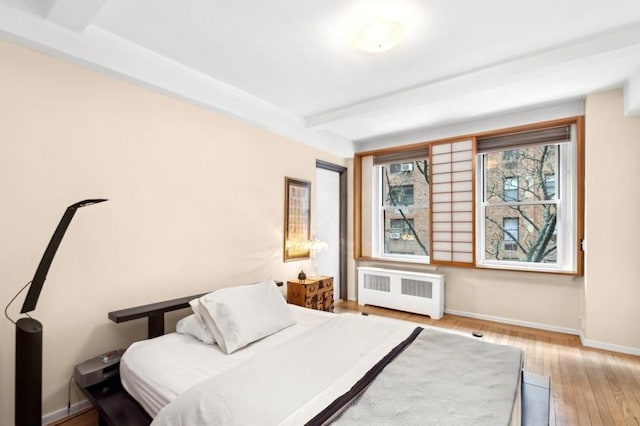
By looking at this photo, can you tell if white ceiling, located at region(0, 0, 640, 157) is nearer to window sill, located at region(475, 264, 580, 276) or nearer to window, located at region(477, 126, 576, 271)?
window, located at region(477, 126, 576, 271)

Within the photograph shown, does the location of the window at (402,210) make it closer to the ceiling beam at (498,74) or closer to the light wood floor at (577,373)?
the light wood floor at (577,373)

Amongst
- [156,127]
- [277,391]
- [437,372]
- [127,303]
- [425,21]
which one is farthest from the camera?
[156,127]

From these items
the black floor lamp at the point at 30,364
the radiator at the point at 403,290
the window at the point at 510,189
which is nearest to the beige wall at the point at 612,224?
the window at the point at 510,189

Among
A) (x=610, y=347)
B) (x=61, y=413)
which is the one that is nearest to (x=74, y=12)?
(x=61, y=413)

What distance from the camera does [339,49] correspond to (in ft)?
8.00

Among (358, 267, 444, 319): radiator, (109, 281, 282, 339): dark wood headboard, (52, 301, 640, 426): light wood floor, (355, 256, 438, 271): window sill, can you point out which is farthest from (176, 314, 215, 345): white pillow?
(355, 256, 438, 271): window sill

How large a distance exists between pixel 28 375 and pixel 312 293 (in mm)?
2522

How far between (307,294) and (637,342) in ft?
10.9

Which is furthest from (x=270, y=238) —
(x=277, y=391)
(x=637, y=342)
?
(x=637, y=342)

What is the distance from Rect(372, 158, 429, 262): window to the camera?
4.65 meters

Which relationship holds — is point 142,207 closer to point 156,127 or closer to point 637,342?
point 156,127

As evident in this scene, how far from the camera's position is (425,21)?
82.4 inches

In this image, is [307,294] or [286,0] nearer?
[286,0]

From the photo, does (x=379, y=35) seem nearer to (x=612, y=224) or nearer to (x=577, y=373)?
(x=612, y=224)
